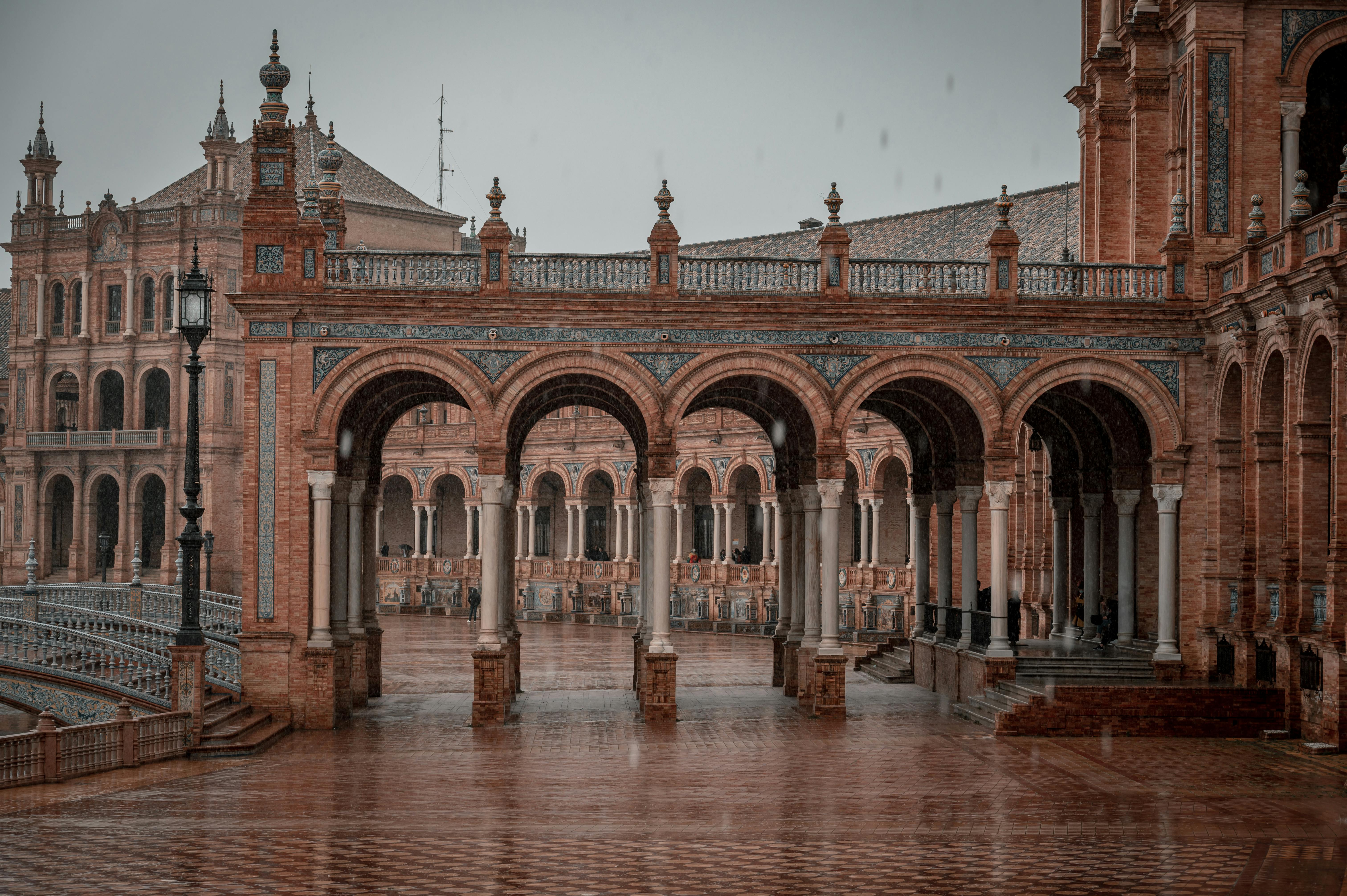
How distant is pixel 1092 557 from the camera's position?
26.5m

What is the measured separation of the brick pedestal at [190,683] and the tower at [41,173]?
4324 centimetres

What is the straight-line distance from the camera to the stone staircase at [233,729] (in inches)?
765

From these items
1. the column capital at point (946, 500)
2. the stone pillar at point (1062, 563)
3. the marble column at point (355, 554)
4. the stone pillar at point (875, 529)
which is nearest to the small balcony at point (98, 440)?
the stone pillar at point (875, 529)

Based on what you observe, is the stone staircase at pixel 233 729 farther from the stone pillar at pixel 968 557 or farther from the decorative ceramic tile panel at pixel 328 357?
the stone pillar at pixel 968 557

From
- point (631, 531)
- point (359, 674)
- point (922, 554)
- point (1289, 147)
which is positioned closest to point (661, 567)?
point (359, 674)

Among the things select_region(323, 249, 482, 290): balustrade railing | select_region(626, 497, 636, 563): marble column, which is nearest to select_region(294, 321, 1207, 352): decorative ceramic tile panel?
select_region(323, 249, 482, 290): balustrade railing

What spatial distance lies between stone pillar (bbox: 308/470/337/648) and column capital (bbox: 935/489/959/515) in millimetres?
10378

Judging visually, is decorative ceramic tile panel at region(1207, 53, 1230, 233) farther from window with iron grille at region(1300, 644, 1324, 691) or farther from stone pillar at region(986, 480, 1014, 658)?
window with iron grille at region(1300, 644, 1324, 691)

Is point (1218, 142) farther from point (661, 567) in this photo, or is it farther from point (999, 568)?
point (661, 567)

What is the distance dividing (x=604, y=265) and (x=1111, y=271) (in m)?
7.82

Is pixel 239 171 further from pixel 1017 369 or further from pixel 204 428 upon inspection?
pixel 1017 369

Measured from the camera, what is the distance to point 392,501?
57594 millimetres

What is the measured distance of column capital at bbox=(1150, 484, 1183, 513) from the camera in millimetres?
22875

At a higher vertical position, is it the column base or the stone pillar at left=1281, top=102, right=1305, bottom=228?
the stone pillar at left=1281, top=102, right=1305, bottom=228
